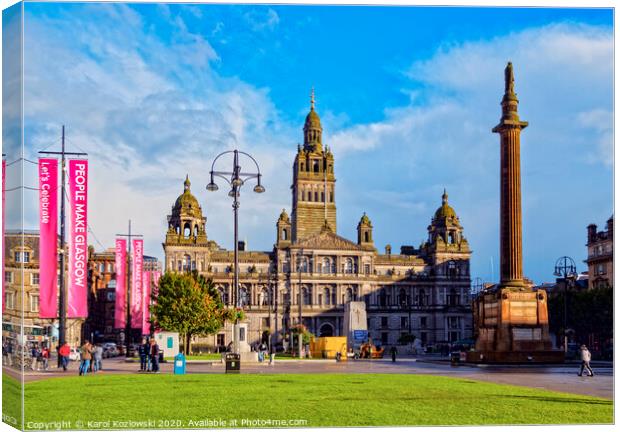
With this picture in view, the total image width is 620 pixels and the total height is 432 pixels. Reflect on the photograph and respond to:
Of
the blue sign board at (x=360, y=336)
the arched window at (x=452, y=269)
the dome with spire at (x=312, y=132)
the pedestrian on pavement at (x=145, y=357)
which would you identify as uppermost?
the dome with spire at (x=312, y=132)

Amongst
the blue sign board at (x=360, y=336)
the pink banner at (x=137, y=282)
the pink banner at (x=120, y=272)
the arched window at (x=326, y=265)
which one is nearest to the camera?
the pink banner at (x=120, y=272)

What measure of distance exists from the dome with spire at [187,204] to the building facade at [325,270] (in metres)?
0.15

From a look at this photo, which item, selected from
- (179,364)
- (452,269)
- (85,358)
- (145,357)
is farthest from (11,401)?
(452,269)

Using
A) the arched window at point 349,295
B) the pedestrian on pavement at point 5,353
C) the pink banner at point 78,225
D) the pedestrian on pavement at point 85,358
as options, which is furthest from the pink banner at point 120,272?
the arched window at point 349,295

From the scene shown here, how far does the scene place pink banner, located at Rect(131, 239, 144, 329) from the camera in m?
62.2

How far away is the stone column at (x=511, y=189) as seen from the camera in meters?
42.7

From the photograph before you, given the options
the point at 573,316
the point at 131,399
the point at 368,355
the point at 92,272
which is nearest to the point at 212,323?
the point at 368,355

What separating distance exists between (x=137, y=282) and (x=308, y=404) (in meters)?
46.6

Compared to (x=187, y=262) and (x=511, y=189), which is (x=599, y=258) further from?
(x=187, y=262)

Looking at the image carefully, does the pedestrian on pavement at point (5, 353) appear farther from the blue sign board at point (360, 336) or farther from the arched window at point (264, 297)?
the arched window at point (264, 297)

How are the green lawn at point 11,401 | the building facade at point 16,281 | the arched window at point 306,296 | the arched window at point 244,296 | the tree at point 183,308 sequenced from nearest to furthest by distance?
1. the green lawn at point 11,401
2. the building facade at point 16,281
3. the tree at point 183,308
4. the arched window at point 244,296
5. the arched window at point 306,296

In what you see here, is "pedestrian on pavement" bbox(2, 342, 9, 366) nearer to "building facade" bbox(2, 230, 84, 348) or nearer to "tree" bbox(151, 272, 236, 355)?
"building facade" bbox(2, 230, 84, 348)

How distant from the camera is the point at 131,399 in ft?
73.8

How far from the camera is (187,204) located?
11844 cm
